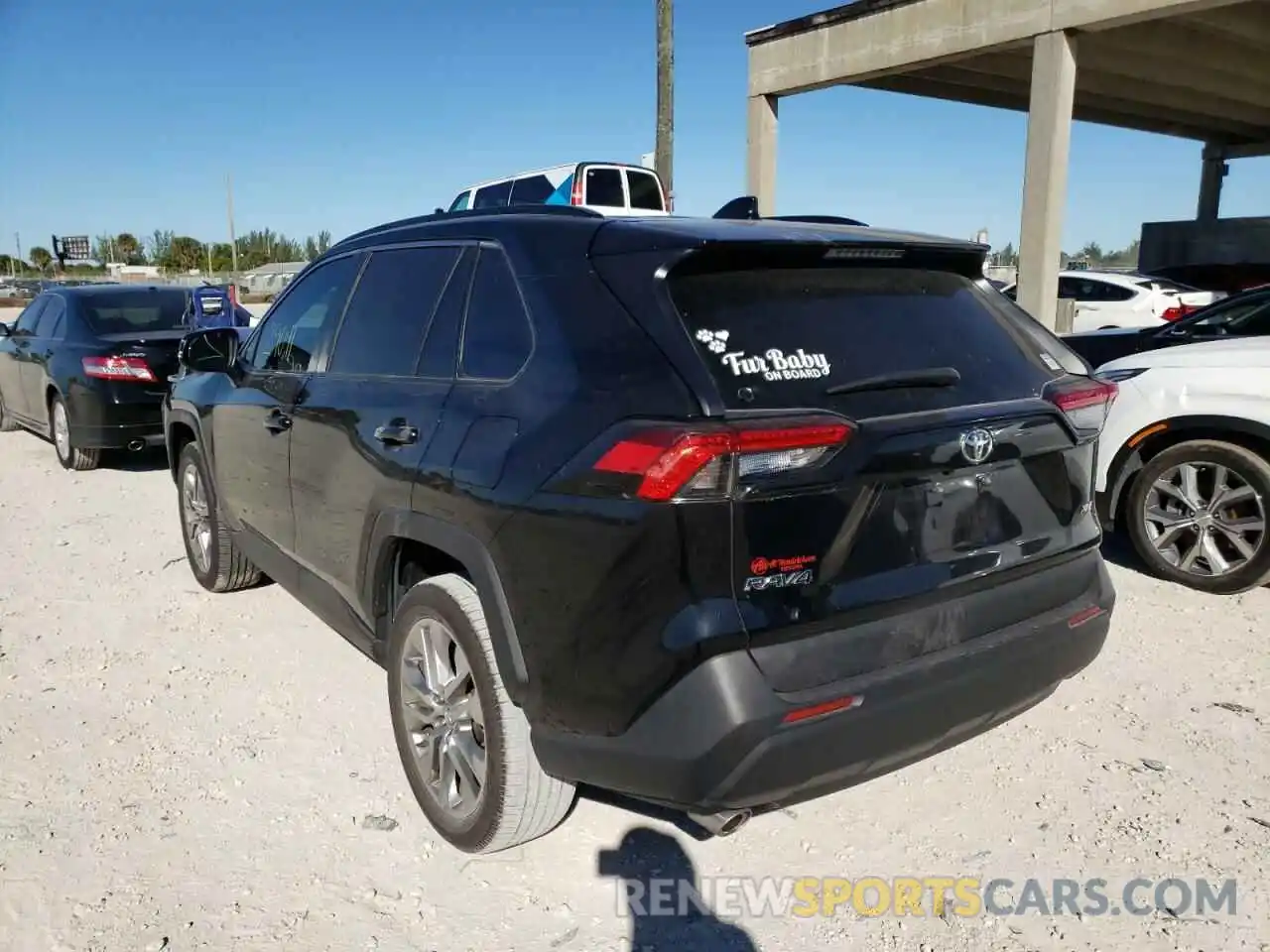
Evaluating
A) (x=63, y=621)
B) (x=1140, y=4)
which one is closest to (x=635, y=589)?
(x=63, y=621)

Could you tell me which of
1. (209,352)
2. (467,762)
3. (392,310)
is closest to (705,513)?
(467,762)

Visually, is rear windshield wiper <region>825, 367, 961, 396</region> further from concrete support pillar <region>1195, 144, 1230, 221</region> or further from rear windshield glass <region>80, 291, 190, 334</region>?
concrete support pillar <region>1195, 144, 1230, 221</region>

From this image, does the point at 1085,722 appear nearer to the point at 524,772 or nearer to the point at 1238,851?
the point at 1238,851

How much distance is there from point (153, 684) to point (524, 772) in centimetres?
224

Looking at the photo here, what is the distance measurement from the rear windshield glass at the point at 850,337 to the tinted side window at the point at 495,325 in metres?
0.49

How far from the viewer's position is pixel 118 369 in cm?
774

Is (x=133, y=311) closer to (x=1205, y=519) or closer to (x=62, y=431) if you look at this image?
(x=62, y=431)

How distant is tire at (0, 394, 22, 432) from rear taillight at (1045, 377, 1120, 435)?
11.1m

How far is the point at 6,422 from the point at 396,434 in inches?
399

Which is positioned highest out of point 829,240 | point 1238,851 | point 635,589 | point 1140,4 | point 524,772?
point 1140,4

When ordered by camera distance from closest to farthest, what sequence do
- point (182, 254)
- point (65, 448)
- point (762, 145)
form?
point (65, 448), point (762, 145), point (182, 254)

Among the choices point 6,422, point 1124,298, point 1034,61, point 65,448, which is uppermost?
point 1034,61

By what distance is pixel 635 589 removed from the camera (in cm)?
208

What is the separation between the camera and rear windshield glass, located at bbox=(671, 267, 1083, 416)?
222 cm
